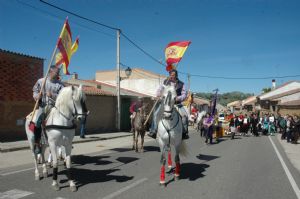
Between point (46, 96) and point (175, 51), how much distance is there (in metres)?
4.24

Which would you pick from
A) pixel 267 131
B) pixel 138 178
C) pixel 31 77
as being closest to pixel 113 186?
pixel 138 178

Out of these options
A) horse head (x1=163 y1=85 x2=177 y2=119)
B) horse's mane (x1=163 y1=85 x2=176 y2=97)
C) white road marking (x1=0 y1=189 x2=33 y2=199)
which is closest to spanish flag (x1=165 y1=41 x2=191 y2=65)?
horse's mane (x1=163 y1=85 x2=176 y2=97)

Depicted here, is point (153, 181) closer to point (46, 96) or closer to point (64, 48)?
point (46, 96)

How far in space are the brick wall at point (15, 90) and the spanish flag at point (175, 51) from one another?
902cm

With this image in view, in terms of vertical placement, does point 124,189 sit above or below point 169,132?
below

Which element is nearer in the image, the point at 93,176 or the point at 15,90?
the point at 93,176

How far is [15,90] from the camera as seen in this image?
14961 millimetres

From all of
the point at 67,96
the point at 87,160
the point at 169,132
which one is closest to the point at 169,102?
the point at 169,132

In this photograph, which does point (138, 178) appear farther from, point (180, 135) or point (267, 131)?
point (267, 131)

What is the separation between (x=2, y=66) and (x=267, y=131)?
71.5ft

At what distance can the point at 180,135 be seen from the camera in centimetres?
754

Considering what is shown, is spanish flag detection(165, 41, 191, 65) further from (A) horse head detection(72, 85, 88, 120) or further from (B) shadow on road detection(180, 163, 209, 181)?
(A) horse head detection(72, 85, 88, 120)

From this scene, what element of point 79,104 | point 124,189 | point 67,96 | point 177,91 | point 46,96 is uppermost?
point 177,91

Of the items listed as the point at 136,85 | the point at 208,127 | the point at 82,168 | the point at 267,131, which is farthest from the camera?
the point at 136,85
